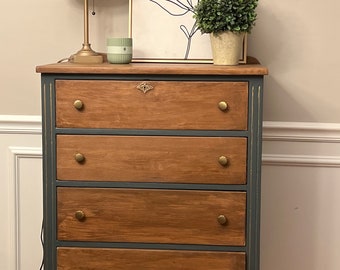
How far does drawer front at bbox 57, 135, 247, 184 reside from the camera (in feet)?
5.79

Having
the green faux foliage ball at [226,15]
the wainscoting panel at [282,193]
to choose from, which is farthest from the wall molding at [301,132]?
the green faux foliage ball at [226,15]

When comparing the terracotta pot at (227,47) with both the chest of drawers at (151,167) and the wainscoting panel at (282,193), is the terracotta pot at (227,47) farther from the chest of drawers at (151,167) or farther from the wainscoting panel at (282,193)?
the wainscoting panel at (282,193)

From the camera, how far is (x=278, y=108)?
2.24m

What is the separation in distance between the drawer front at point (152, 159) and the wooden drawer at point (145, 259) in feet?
0.72

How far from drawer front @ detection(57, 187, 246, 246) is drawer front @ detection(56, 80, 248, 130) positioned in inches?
8.0

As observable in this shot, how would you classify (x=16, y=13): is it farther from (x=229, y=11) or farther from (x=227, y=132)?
(x=227, y=132)

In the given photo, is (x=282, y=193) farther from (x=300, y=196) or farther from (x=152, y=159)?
(x=152, y=159)

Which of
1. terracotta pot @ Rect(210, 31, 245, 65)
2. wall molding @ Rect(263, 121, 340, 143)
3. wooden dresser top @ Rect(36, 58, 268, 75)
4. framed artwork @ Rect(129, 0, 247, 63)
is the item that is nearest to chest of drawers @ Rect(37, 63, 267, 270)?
wooden dresser top @ Rect(36, 58, 268, 75)

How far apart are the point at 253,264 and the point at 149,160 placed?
Answer: 44cm

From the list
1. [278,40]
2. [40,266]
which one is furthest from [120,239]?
[278,40]

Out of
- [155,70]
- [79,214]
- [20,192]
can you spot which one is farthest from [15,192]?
[155,70]

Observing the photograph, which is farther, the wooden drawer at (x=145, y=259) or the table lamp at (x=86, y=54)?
the table lamp at (x=86, y=54)

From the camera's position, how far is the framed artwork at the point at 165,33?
2113mm

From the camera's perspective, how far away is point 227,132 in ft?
5.77
